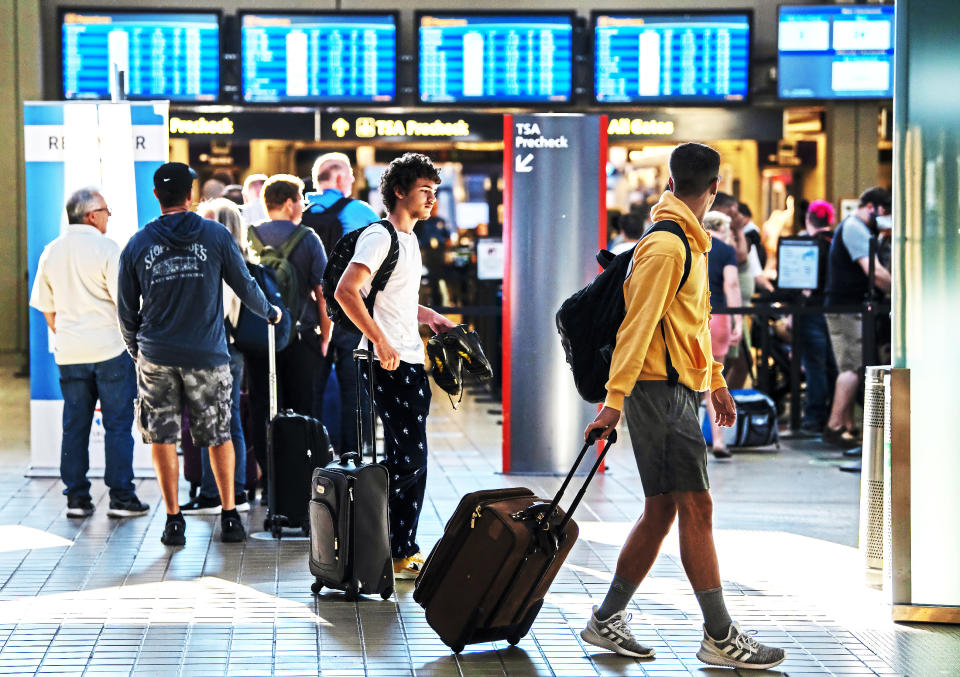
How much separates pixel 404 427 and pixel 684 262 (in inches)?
64.2

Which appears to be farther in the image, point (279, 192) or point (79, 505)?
point (279, 192)

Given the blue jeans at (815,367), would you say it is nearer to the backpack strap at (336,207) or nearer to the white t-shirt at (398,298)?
the backpack strap at (336,207)

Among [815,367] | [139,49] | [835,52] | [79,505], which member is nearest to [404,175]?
[79,505]

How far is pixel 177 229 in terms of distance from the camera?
6.72 metres

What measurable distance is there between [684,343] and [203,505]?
13.0ft

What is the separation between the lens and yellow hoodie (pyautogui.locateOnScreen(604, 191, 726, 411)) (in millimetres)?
4531

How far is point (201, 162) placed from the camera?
1600 cm

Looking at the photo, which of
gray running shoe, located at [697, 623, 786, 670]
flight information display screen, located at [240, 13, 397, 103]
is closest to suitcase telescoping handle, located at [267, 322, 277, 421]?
gray running shoe, located at [697, 623, 786, 670]

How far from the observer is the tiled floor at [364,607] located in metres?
4.86

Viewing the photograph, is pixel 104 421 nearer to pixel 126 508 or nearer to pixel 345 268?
pixel 126 508

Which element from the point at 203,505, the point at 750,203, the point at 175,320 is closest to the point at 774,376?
the point at 750,203

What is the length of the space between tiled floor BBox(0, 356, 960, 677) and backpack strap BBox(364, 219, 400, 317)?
47.0 inches

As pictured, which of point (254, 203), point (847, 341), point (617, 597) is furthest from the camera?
point (847, 341)

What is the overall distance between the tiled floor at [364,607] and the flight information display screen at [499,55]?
706cm
